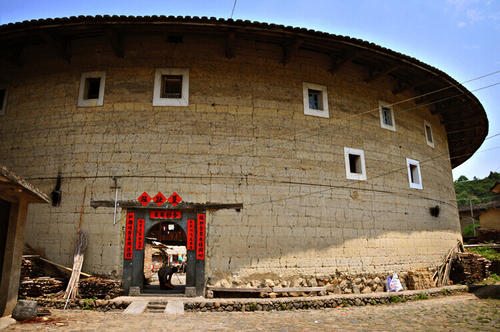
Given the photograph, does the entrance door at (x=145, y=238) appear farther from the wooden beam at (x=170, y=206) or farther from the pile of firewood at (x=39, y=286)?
the pile of firewood at (x=39, y=286)

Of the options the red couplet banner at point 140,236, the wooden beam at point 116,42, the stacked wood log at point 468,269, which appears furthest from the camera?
the stacked wood log at point 468,269

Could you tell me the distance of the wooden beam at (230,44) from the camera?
962cm

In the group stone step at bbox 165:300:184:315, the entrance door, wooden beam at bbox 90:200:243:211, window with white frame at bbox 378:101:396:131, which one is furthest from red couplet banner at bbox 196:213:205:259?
window with white frame at bbox 378:101:396:131

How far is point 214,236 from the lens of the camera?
927cm

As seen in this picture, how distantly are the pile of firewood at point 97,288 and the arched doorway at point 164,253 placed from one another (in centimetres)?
141

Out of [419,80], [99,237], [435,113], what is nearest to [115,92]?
[99,237]

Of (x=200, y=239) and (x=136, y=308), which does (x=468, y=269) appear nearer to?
(x=200, y=239)

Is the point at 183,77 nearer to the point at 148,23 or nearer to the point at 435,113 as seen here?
the point at 148,23

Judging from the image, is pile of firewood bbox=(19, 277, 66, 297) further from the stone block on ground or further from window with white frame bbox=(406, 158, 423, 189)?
window with white frame bbox=(406, 158, 423, 189)

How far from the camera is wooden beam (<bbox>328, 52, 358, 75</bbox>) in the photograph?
10.6 metres

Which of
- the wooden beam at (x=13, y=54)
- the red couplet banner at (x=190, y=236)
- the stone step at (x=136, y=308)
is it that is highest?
the wooden beam at (x=13, y=54)

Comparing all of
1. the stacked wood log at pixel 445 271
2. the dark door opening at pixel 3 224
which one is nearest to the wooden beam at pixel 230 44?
the dark door opening at pixel 3 224

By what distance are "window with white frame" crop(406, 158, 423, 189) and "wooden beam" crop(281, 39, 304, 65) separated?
17.7 ft

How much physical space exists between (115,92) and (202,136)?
9.36ft
